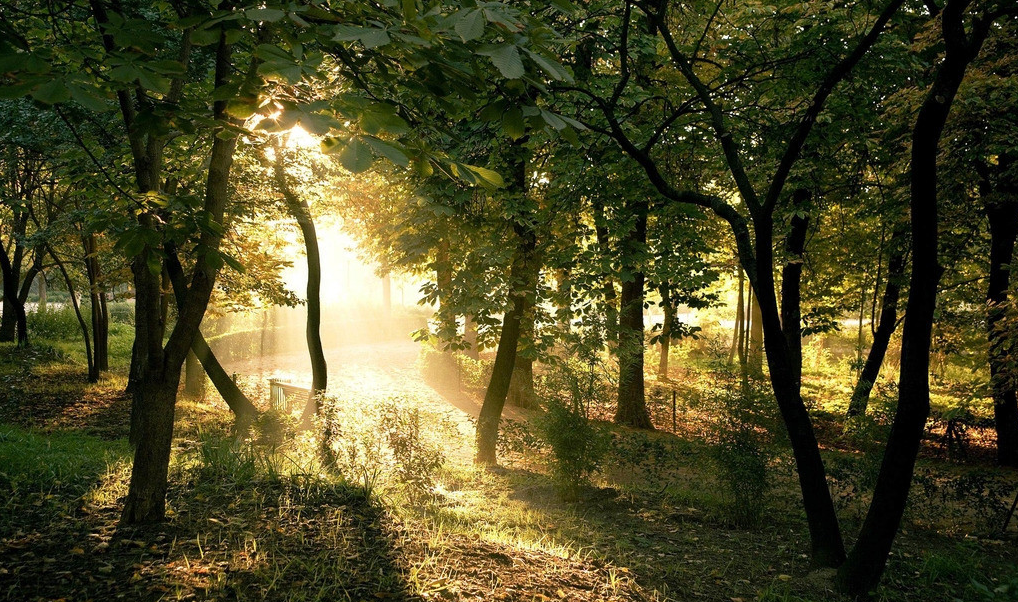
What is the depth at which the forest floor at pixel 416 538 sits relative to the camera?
10.8ft

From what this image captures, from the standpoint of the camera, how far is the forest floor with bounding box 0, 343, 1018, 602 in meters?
3.28

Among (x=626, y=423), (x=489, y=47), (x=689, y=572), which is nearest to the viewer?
(x=489, y=47)

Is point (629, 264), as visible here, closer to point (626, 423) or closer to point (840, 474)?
point (840, 474)

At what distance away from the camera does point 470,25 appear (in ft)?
5.95

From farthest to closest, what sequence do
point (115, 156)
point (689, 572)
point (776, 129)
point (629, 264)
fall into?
point (629, 264), point (115, 156), point (776, 129), point (689, 572)

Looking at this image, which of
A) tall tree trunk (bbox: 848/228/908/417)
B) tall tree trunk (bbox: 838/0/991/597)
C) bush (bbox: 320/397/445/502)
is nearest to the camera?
tall tree trunk (bbox: 838/0/991/597)

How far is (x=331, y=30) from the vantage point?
2.22m

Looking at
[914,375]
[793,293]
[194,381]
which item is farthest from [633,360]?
[194,381]

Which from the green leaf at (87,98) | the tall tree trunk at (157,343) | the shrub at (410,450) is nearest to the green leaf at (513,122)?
the green leaf at (87,98)

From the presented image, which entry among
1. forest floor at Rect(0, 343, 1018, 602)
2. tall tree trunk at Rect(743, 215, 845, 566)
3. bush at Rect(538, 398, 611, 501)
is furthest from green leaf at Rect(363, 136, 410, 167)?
bush at Rect(538, 398, 611, 501)

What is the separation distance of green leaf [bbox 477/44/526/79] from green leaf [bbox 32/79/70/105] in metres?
1.39

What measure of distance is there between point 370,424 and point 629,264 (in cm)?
380

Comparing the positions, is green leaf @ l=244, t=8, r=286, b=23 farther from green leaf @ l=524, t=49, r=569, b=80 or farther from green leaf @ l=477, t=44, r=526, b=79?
green leaf @ l=524, t=49, r=569, b=80

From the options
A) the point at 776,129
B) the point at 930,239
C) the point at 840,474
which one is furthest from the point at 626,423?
the point at 930,239
